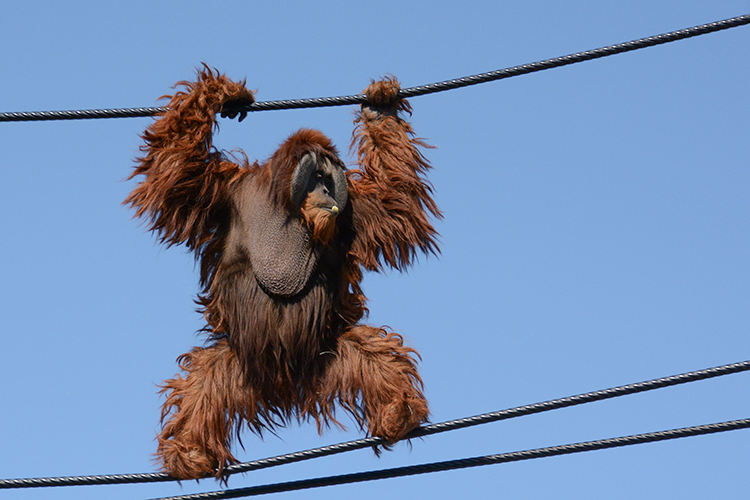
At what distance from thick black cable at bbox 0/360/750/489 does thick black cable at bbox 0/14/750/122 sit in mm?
1685

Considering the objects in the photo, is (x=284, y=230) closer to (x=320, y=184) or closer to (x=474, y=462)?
(x=320, y=184)

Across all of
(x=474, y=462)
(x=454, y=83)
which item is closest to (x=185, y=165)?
(x=454, y=83)

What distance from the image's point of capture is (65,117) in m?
→ 6.24

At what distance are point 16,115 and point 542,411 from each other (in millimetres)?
3132

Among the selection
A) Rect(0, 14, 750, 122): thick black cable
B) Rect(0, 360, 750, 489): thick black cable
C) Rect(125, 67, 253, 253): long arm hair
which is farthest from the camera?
Rect(125, 67, 253, 253): long arm hair

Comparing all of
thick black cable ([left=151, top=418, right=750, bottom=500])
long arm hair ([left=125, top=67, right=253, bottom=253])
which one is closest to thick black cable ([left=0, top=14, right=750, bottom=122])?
long arm hair ([left=125, top=67, right=253, bottom=253])

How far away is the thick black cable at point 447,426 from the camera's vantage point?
527 centimetres

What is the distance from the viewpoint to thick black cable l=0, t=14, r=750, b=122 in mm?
5863

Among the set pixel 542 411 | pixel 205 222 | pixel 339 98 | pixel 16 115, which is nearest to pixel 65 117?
pixel 16 115

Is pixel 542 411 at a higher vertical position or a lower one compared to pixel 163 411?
lower

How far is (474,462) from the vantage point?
18.1 feet

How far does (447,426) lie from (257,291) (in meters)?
1.53

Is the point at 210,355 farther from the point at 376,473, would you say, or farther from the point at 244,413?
the point at 376,473

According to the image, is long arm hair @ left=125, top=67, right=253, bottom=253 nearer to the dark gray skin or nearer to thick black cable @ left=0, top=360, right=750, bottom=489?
the dark gray skin
